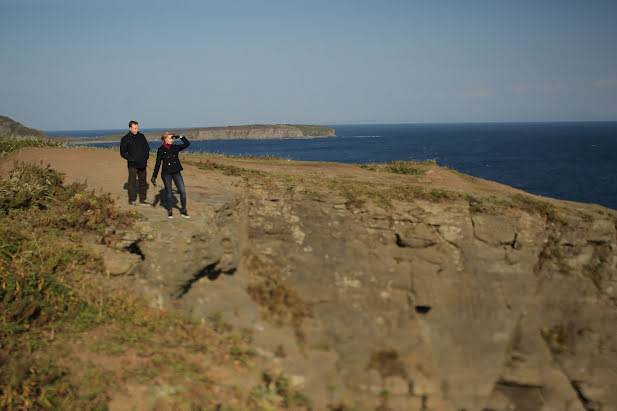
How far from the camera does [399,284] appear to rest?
13688 mm

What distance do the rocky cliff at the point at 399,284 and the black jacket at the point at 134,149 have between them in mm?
1834

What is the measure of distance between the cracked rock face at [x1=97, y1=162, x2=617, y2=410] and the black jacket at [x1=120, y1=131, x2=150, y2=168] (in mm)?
2359

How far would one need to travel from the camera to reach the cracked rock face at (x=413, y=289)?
37.9ft

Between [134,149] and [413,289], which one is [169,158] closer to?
[134,149]

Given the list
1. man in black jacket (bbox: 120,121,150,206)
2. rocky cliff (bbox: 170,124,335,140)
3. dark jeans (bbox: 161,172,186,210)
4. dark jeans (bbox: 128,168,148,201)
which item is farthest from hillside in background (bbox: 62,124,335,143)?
dark jeans (bbox: 161,172,186,210)

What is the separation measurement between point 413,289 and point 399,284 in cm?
57

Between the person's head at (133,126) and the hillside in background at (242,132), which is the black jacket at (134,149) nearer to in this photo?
the person's head at (133,126)

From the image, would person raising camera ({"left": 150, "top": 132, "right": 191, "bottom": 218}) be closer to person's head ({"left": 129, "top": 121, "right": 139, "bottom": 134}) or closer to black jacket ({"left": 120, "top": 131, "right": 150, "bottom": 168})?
black jacket ({"left": 120, "top": 131, "right": 150, "bottom": 168})

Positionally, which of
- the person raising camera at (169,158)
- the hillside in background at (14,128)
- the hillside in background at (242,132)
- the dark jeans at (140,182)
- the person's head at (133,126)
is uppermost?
the hillside in background at (242,132)

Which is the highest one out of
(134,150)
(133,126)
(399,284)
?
(133,126)

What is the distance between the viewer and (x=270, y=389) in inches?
355

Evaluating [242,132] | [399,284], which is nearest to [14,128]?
[399,284]

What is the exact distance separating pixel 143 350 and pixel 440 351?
10.1 meters

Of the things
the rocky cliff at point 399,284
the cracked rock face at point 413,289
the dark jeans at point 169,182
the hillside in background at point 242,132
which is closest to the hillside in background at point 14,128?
the rocky cliff at point 399,284
